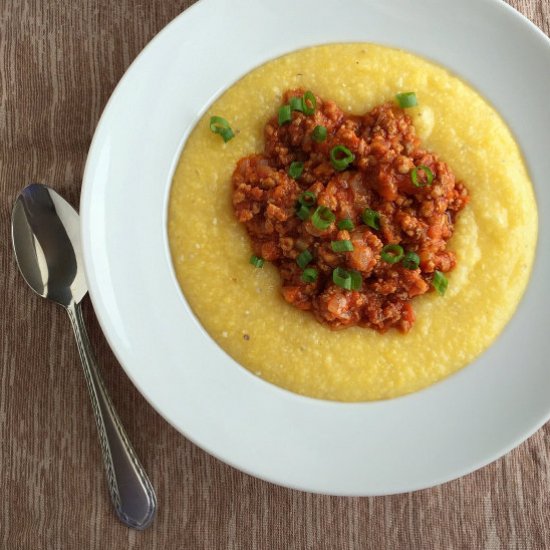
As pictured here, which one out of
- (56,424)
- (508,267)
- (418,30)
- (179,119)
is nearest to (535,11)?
(418,30)

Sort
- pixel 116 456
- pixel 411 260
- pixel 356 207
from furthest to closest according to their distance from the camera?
pixel 116 456 < pixel 356 207 < pixel 411 260

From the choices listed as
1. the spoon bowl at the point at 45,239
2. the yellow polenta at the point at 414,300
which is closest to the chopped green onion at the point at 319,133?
the yellow polenta at the point at 414,300

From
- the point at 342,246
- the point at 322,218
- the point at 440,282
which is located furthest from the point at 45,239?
the point at 440,282

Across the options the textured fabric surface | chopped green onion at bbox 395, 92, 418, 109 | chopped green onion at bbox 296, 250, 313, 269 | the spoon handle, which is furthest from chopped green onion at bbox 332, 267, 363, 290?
the spoon handle

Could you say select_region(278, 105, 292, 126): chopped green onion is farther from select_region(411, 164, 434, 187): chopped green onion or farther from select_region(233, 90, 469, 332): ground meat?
select_region(411, 164, 434, 187): chopped green onion

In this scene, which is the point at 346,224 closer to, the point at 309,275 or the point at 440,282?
the point at 309,275

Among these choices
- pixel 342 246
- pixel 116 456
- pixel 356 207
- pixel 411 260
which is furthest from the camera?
pixel 116 456
